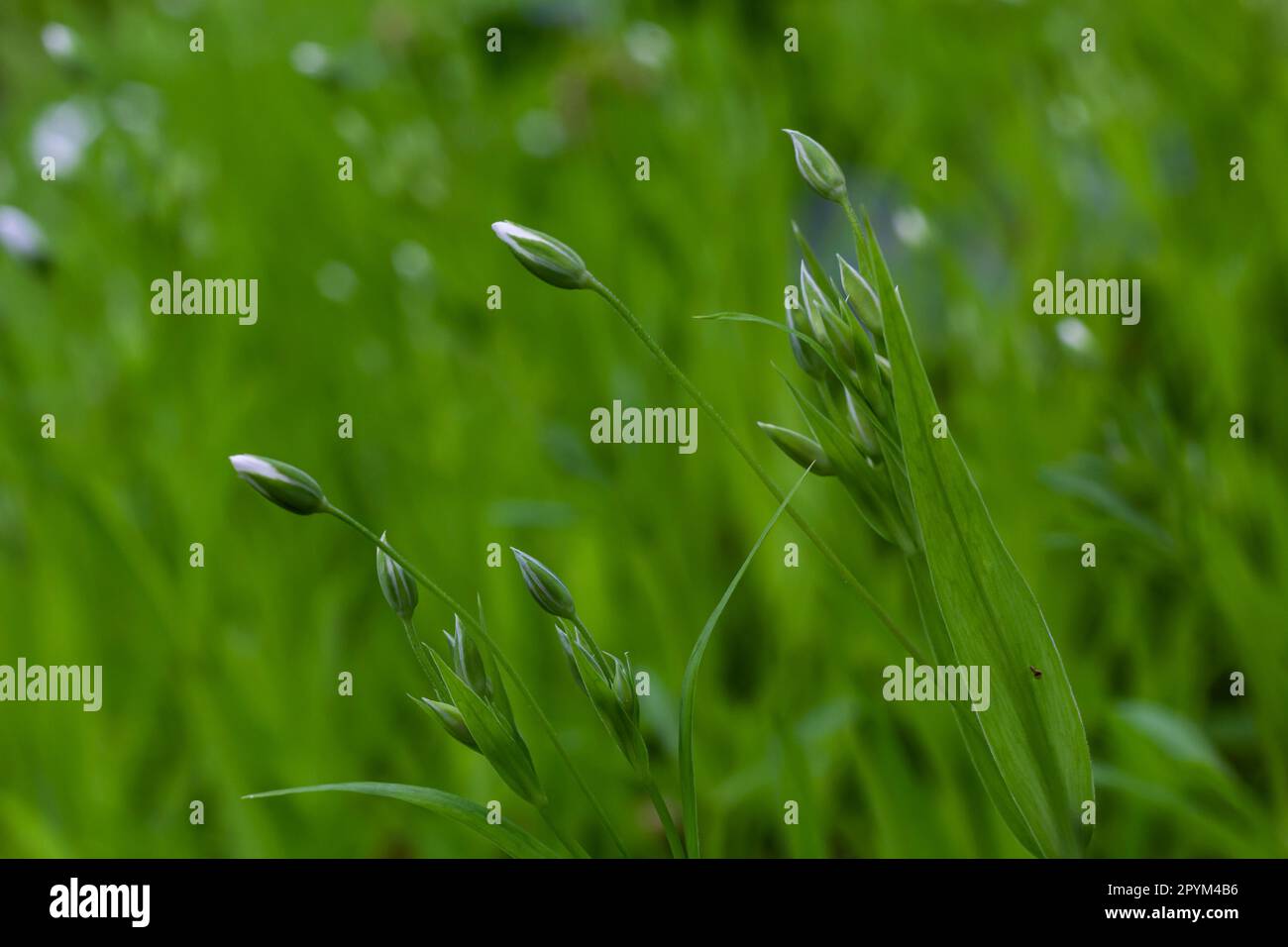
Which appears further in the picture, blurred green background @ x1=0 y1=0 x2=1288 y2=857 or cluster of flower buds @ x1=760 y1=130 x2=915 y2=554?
blurred green background @ x1=0 y1=0 x2=1288 y2=857

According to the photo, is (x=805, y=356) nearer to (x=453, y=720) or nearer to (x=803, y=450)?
(x=803, y=450)

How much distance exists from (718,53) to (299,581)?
1.06 metres

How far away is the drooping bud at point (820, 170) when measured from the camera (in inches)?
16.1

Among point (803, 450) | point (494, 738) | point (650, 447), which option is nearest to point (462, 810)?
point (494, 738)

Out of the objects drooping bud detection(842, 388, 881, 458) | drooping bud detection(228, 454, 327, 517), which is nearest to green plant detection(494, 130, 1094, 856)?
drooping bud detection(842, 388, 881, 458)

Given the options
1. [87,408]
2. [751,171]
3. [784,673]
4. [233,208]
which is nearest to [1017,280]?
[751,171]

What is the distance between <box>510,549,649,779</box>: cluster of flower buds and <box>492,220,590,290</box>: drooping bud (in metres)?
0.09

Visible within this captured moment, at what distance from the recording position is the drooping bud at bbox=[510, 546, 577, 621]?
392 mm

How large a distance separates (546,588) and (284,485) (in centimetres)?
10

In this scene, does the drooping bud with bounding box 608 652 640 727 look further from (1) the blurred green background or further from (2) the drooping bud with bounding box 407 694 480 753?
(1) the blurred green background

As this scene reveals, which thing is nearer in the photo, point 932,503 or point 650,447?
point 932,503

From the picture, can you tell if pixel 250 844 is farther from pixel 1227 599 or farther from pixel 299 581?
pixel 1227 599

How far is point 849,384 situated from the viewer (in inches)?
15.8

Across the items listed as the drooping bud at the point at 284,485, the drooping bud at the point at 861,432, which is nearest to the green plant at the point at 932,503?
the drooping bud at the point at 861,432
